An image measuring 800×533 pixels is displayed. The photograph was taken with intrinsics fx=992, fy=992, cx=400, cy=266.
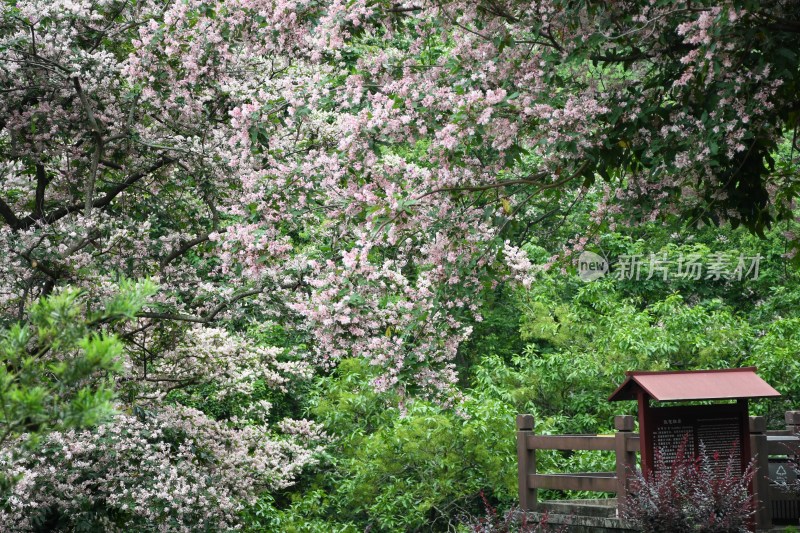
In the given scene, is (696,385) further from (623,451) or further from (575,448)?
(575,448)

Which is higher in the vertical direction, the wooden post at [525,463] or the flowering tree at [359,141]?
the flowering tree at [359,141]

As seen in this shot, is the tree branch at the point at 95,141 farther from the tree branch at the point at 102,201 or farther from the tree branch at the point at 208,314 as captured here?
the tree branch at the point at 208,314

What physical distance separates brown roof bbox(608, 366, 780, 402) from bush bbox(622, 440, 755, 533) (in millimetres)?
1589

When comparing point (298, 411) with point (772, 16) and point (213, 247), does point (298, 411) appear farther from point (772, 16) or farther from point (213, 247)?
point (772, 16)

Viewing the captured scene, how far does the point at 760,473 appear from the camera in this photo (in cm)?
960

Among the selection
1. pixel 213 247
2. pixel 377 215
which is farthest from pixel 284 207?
pixel 213 247

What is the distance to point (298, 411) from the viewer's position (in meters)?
17.3

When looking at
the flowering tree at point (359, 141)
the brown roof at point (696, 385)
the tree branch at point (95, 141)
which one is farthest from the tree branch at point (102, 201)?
the brown roof at point (696, 385)

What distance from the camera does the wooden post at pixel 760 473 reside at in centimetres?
922

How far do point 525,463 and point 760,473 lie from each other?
2.29 metres

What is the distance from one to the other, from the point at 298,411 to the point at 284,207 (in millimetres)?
9741

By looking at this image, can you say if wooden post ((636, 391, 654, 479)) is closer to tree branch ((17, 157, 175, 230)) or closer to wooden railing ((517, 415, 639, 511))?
wooden railing ((517, 415, 639, 511))

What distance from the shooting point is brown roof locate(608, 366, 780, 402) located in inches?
353

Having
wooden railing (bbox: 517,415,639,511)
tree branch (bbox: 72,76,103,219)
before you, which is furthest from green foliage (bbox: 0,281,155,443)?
wooden railing (bbox: 517,415,639,511)
